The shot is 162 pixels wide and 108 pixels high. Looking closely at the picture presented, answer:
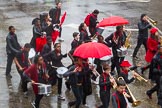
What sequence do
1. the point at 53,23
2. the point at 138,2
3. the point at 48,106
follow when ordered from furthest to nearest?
1. the point at 138,2
2. the point at 53,23
3. the point at 48,106

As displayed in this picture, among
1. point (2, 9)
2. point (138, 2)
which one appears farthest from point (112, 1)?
point (2, 9)

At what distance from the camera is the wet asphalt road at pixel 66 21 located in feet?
36.5

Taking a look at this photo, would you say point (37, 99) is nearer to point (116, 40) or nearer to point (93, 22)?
point (116, 40)

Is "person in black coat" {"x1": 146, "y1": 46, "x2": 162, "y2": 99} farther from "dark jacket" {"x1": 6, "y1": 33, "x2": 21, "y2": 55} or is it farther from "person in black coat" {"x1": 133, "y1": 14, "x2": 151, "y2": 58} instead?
"dark jacket" {"x1": 6, "y1": 33, "x2": 21, "y2": 55}

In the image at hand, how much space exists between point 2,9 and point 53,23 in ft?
20.6

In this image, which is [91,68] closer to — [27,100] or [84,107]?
[84,107]

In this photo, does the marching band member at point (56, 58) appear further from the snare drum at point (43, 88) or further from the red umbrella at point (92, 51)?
the snare drum at point (43, 88)

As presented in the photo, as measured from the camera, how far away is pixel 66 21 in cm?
1903

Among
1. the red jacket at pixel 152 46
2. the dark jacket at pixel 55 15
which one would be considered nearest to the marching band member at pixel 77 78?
the red jacket at pixel 152 46

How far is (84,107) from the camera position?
35.4 feet

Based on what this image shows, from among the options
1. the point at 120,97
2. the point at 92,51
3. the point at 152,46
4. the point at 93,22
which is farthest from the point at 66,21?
the point at 120,97

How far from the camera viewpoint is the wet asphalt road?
11.1m

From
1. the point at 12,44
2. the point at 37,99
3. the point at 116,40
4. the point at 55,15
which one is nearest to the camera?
the point at 37,99

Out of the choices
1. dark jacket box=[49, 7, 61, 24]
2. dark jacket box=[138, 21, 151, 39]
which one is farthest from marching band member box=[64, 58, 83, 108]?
dark jacket box=[49, 7, 61, 24]
